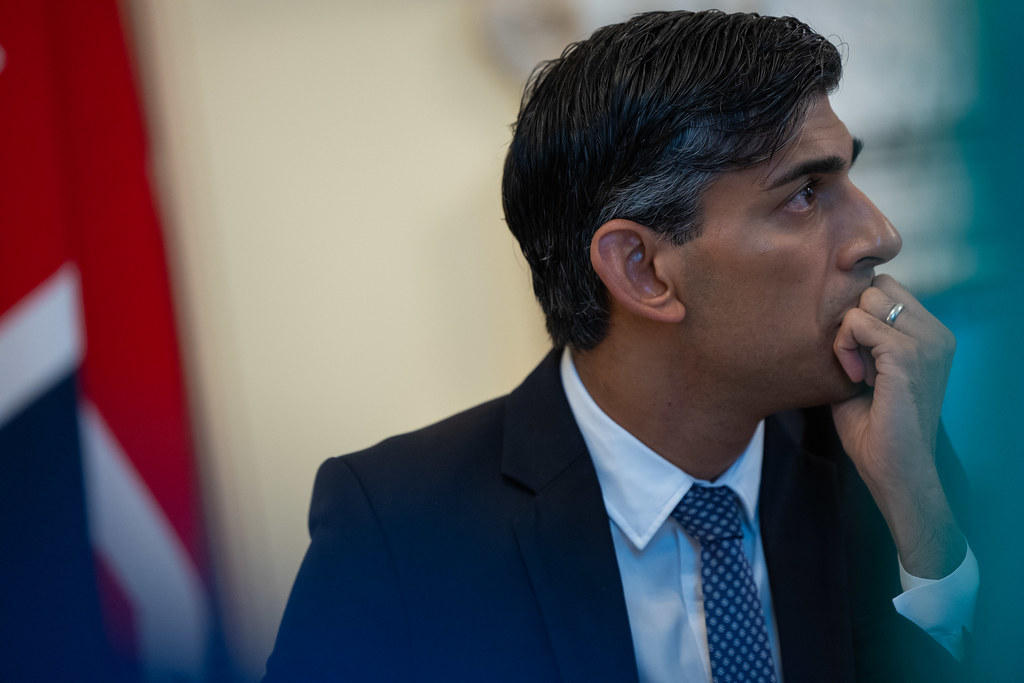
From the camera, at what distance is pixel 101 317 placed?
1402mm

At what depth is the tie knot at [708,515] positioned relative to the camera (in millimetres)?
1102

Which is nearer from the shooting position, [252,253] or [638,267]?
[638,267]

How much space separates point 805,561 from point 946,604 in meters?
0.20

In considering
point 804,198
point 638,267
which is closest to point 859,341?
point 804,198

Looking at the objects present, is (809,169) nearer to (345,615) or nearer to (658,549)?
(658,549)

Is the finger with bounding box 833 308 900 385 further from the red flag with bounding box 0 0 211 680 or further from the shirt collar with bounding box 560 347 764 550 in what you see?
the red flag with bounding box 0 0 211 680

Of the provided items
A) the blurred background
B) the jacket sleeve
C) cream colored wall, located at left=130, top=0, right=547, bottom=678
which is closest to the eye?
the blurred background

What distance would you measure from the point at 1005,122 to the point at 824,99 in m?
0.45

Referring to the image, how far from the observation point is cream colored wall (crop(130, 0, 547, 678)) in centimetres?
171

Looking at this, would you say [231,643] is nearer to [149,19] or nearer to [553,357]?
[553,357]

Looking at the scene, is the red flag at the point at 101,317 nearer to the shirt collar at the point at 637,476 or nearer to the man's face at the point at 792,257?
the shirt collar at the point at 637,476

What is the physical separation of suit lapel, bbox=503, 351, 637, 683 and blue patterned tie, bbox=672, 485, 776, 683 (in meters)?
0.12

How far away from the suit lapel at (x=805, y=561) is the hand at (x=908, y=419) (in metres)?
0.16

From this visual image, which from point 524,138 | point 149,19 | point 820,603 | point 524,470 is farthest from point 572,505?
point 149,19
